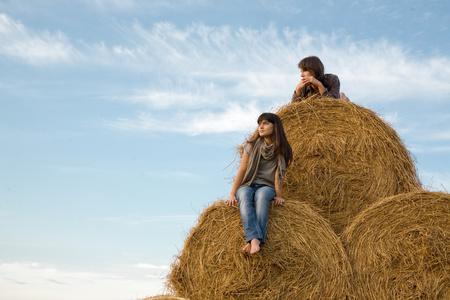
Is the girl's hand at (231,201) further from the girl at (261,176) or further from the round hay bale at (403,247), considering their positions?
the round hay bale at (403,247)

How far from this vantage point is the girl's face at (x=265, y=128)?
436cm

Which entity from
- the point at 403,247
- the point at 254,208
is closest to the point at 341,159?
the point at 403,247

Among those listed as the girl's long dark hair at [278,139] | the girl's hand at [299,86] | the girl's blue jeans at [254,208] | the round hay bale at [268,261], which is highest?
the girl's hand at [299,86]

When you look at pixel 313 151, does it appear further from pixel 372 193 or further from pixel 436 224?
pixel 436 224

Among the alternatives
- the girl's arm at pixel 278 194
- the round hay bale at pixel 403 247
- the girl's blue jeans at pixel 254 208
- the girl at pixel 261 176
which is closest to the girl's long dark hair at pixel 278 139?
the girl at pixel 261 176

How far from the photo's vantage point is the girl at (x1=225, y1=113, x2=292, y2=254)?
3869mm

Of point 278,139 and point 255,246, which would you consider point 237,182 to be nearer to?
point 278,139

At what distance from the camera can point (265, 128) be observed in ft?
14.3

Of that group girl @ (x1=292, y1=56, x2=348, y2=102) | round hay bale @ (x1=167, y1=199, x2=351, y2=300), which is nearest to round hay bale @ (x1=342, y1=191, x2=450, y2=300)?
round hay bale @ (x1=167, y1=199, x2=351, y2=300)

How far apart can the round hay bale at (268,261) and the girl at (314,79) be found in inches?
60.8

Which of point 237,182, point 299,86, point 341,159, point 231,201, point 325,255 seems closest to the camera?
point 325,255

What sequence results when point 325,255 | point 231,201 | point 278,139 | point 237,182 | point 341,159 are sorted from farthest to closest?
point 341,159 → point 278,139 → point 237,182 → point 231,201 → point 325,255

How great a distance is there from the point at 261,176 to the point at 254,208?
34cm

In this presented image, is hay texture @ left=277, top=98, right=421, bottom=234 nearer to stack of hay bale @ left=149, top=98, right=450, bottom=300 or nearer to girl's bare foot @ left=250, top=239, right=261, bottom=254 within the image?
stack of hay bale @ left=149, top=98, right=450, bottom=300
